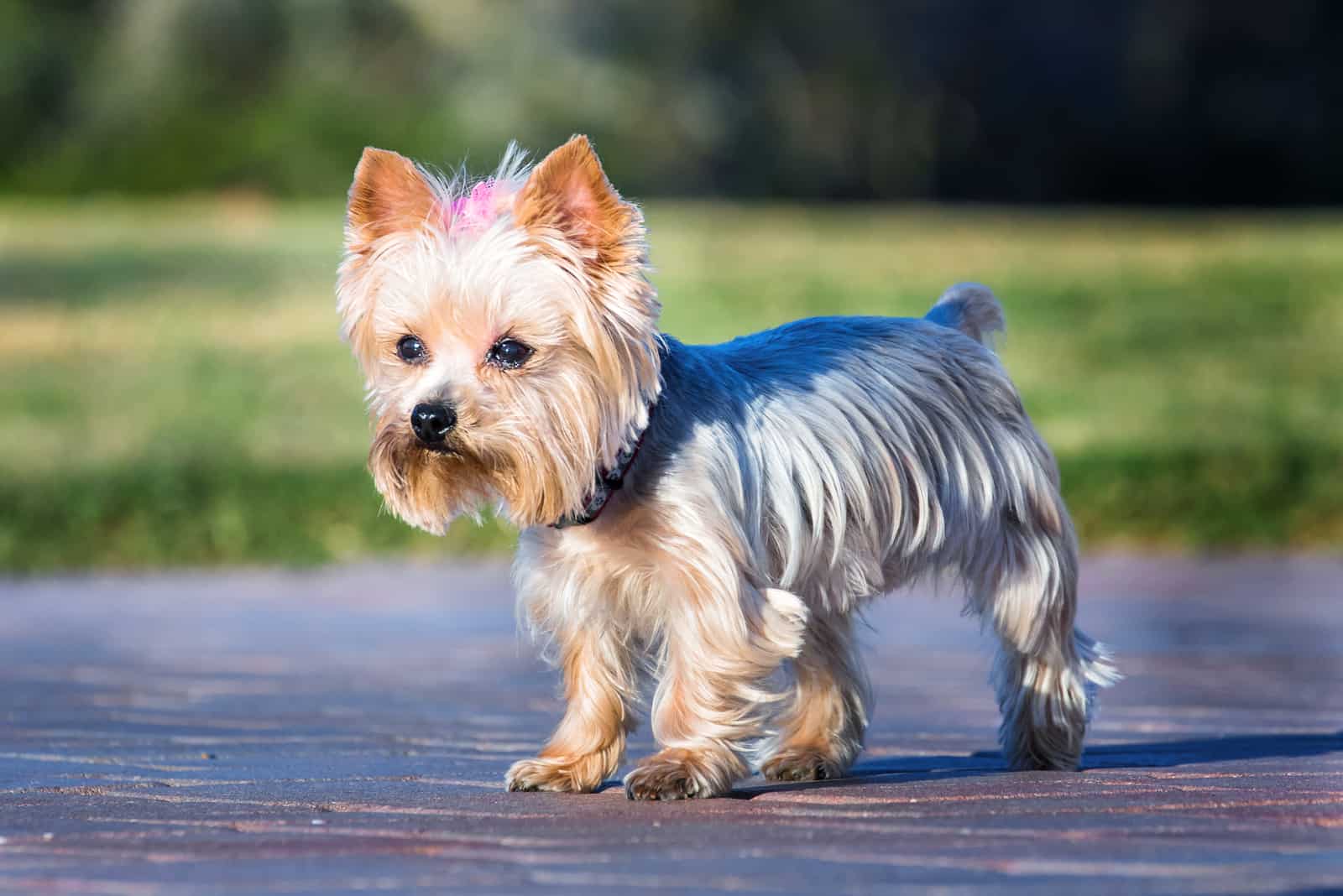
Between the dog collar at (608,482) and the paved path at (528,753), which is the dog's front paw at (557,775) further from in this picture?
the dog collar at (608,482)

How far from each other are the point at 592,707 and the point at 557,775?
0.18m

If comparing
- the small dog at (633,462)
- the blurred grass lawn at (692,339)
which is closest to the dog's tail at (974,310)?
the small dog at (633,462)

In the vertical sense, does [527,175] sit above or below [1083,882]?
above

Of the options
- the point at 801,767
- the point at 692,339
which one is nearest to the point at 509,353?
the point at 801,767

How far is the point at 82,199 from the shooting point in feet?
71.6

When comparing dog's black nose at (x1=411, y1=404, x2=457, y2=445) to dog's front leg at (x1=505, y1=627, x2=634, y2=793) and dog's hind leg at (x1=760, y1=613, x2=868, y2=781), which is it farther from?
dog's hind leg at (x1=760, y1=613, x2=868, y2=781)

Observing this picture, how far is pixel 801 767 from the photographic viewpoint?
4.71 m

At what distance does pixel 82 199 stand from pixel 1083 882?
2032 centimetres

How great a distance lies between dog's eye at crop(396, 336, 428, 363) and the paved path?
917 mm

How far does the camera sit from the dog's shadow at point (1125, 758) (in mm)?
4531

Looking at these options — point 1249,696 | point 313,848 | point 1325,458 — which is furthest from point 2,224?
point 313,848

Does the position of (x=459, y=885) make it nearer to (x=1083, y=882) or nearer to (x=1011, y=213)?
(x=1083, y=882)

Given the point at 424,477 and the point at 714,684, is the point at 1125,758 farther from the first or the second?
the point at 424,477

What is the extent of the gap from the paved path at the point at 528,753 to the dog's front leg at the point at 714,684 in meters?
Result: 0.10
